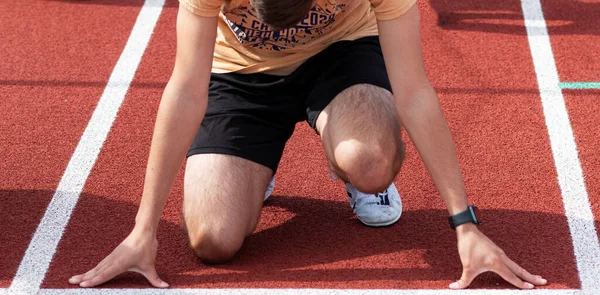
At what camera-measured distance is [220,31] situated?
A: 3.86 m

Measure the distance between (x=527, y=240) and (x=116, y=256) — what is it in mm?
1652

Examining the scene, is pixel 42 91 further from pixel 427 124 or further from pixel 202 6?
pixel 427 124

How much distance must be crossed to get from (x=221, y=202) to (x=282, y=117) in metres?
0.48

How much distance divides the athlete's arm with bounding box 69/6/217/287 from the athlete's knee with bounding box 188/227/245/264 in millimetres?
244

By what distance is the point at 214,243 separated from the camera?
3.50m

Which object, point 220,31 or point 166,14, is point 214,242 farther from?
point 166,14

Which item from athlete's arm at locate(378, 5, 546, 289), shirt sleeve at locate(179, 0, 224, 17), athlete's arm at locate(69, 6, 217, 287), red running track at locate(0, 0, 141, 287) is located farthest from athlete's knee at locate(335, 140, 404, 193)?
red running track at locate(0, 0, 141, 287)

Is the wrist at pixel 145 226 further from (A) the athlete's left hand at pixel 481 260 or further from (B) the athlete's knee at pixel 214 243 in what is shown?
(A) the athlete's left hand at pixel 481 260

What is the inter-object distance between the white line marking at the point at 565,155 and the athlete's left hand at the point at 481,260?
0.28m

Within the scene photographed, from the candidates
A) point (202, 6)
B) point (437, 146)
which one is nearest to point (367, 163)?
point (437, 146)

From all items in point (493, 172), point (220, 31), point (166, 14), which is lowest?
point (166, 14)

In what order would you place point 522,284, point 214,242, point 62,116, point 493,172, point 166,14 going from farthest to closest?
point 166,14, point 62,116, point 493,172, point 214,242, point 522,284

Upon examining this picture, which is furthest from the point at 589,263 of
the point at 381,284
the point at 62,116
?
the point at 62,116

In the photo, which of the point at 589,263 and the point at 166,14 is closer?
the point at 589,263
